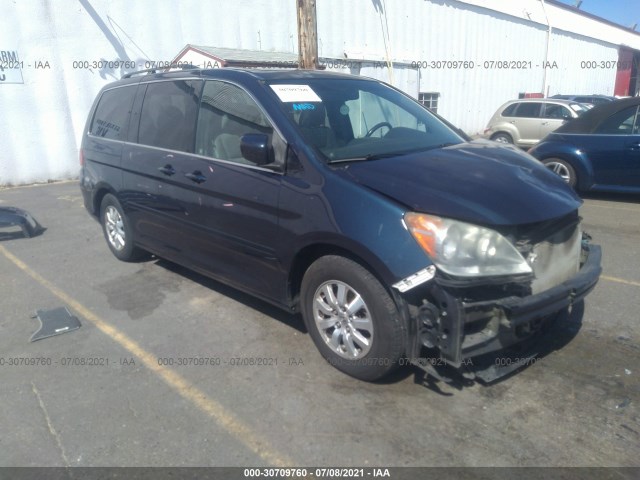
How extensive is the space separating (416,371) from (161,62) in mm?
11072

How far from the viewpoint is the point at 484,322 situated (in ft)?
9.33

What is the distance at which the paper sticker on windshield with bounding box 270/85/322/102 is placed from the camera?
12.0ft

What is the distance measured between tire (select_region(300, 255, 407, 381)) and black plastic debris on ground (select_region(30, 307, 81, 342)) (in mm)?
2004

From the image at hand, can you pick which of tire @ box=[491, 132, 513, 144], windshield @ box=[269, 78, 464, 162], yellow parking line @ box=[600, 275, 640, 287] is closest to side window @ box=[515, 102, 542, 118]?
tire @ box=[491, 132, 513, 144]

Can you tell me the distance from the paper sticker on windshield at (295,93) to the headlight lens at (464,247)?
1342mm

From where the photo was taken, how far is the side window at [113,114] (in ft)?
16.7

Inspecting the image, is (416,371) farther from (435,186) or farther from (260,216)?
(260,216)

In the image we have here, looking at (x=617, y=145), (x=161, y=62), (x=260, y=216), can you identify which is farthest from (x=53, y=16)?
(x=617, y=145)

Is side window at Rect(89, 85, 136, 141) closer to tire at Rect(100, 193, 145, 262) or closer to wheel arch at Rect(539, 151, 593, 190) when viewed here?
tire at Rect(100, 193, 145, 262)

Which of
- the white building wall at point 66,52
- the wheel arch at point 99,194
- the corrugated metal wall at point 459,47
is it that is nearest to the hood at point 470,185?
the wheel arch at point 99,194

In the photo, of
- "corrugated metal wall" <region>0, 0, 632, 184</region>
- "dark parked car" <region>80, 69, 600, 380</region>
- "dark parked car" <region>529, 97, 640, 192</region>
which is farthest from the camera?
"corrugated metal wall" <region>0, 0, 632, 184</region>

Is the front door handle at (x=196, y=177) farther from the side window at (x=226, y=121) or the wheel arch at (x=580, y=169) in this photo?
the wheel arch at (x=580, y=169)

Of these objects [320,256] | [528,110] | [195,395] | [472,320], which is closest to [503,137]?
[528,110]

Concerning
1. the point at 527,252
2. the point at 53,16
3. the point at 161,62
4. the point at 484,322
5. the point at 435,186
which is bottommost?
the point at 484,322
